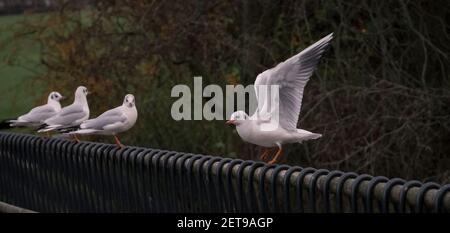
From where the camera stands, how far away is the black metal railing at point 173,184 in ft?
9.32

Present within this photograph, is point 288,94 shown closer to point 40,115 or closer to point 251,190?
point 251,190

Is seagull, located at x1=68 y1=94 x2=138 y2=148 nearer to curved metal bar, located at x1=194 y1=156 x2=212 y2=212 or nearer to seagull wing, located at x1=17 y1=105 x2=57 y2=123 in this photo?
seagull wing, located at x1=17 y1=105 x2=57 y2=123

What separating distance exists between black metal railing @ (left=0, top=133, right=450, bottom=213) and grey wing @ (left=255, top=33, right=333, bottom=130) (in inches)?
15.3

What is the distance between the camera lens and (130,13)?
9438mm

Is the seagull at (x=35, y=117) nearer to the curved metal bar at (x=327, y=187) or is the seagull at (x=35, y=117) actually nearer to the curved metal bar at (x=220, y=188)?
the curved metal bar at (x=220, y=188)

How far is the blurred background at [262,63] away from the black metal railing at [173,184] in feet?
7.23

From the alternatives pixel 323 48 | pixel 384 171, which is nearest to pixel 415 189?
pixel 323 48

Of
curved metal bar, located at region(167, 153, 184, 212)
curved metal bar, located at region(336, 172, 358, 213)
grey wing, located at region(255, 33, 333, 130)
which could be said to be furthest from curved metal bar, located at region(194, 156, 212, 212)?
curved metal bar, located at region(336, 172, 358, 213)

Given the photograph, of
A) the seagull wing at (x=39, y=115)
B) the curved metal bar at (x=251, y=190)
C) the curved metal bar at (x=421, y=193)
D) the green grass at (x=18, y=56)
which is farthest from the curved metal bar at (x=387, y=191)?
the green grass at (x=18, y=56)

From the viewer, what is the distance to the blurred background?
7098 mm

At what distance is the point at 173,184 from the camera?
155 inches

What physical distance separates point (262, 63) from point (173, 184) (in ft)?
15.2

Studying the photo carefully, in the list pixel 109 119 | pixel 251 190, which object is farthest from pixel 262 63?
pixel 251 190
